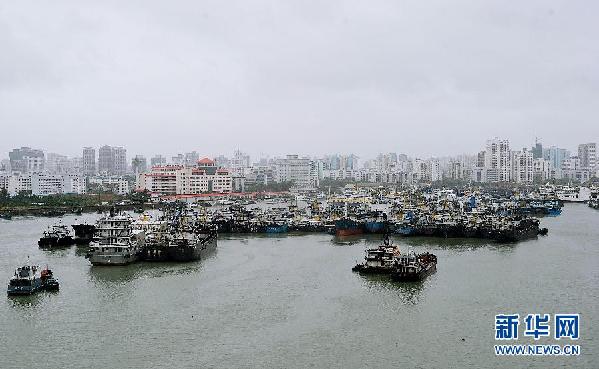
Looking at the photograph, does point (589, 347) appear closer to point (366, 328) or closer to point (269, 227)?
point (366, 328)

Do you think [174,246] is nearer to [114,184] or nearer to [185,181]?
[185,181]

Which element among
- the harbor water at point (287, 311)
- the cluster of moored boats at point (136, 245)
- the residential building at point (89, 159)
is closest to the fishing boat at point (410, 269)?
the harbor water at point (287, 311)

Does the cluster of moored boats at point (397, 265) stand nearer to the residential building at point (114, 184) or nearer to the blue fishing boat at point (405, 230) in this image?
the blue fishing boat at point (405, 230)

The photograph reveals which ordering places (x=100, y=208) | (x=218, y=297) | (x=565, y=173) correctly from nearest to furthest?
(x=218, y=297)
(x=100, y=208)
(x=565, y=173)

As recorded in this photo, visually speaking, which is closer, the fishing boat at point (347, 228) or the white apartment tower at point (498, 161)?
the fishing boat at point (347, 228)

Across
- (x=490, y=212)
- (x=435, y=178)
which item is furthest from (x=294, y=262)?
(x=435, y=178)

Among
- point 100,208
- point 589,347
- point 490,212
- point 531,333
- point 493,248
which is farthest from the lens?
point 100,208

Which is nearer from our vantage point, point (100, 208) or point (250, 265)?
point (250, 265)

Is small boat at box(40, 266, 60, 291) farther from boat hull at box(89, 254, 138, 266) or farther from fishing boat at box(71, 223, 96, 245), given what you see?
fishing boat at box(71, 223, 96, 245)
